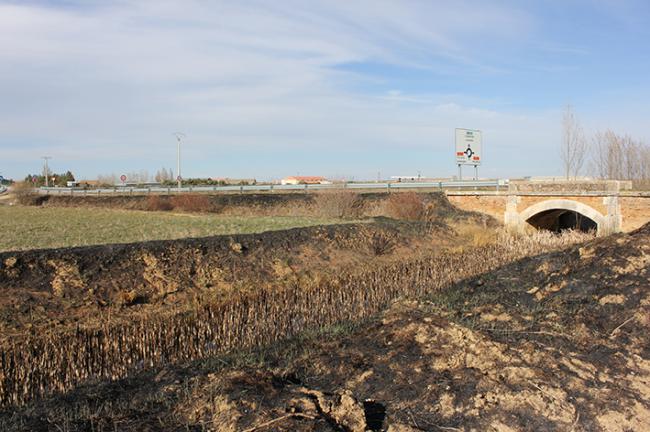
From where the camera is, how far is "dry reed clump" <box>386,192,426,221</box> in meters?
31.9

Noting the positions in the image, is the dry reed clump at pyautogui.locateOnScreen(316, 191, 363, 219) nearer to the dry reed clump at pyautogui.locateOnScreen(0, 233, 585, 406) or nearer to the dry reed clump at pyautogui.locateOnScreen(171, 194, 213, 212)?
the dry reed clump at pyautogui.locateOnScreen(171, 194, 213, 212)

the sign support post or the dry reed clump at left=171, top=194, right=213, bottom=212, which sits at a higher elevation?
the sign support post

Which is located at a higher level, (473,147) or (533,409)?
(473,147)

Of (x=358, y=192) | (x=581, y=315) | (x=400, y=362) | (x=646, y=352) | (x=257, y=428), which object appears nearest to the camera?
(x=257, y=428)

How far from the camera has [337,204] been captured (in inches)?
1300

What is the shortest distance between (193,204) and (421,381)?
103 feet

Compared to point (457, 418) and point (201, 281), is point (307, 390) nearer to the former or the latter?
point (457, 418)

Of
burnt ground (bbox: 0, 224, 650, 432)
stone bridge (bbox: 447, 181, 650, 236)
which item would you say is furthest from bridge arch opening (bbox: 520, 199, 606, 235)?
burnt ground (bbox: 0, 224, 650, 432)

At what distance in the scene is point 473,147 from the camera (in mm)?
43188

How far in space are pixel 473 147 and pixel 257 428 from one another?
133ft

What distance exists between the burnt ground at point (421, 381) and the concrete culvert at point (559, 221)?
22.7 m

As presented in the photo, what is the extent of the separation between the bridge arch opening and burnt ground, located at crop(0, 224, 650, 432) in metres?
18.7

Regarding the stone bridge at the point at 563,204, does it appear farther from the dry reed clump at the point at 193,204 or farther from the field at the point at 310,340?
the dry reed clump at the point at 193,204

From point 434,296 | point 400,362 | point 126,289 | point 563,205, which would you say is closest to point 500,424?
point 400,362
